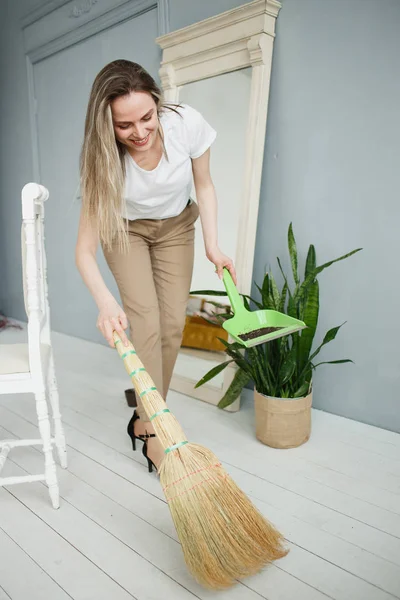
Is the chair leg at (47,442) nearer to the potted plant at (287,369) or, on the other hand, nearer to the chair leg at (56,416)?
the chair leg at (56,416)

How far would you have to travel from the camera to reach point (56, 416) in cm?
166

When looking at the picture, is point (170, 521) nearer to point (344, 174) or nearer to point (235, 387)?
point (235, 387)

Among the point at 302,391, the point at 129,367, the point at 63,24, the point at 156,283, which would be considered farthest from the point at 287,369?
the point at 63,24

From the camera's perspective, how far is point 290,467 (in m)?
1.70

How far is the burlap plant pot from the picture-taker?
1776mm

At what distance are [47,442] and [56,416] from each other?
231 mm

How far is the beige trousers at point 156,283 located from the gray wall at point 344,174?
54 cm

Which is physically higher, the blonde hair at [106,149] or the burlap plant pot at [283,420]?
the blonde hair at [106,149]

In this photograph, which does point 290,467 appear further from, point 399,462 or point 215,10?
point 215,10

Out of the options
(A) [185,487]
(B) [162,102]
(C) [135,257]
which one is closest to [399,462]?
(A) [185,487]

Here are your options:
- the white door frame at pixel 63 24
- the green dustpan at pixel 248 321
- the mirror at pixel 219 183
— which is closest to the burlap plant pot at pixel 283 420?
the green dustpan at pixel 248 321

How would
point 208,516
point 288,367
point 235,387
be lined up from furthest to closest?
point 235,387 < point 288,367 < point 208,516

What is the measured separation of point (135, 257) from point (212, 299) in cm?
71

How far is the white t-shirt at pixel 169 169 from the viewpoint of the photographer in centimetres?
149
